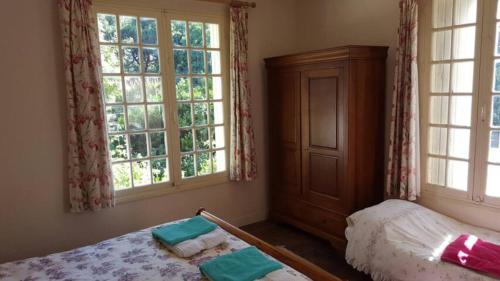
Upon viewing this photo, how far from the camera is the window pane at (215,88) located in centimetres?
357

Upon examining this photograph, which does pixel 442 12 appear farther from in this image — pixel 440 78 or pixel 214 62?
pixel 214 62

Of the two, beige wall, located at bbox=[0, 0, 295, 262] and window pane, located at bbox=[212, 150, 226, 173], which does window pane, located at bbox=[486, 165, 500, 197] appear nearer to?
window pane, located at bbox=[212, 150, 226, 173]

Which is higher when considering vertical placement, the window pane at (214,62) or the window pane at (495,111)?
the window pane at (214,62)

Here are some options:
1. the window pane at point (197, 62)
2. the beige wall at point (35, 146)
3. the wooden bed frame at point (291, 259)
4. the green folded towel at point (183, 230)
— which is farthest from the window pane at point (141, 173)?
the wooden bed frame at point (291, 259)

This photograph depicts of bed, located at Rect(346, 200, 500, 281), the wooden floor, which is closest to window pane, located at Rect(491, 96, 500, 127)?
bed, located at Rect(346, 200, 500, 281)

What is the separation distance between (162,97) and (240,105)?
0.82 meters

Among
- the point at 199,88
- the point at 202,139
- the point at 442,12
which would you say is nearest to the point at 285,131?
the point at 202,139

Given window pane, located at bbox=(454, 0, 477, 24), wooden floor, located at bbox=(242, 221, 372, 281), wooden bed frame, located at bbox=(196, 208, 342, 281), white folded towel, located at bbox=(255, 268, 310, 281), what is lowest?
wooden floor, located at bbox=(242, 221, 372, 281)

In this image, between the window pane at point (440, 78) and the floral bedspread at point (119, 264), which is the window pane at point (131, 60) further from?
the window pane at point (440, 78)

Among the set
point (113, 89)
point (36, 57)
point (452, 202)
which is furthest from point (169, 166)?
point (452, 202)

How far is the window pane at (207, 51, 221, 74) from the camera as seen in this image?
354 centimetres

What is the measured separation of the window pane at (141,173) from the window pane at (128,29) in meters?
1.12

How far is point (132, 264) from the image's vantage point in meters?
1.97

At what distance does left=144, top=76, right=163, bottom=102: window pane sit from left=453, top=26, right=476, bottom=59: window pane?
2.56 meters
